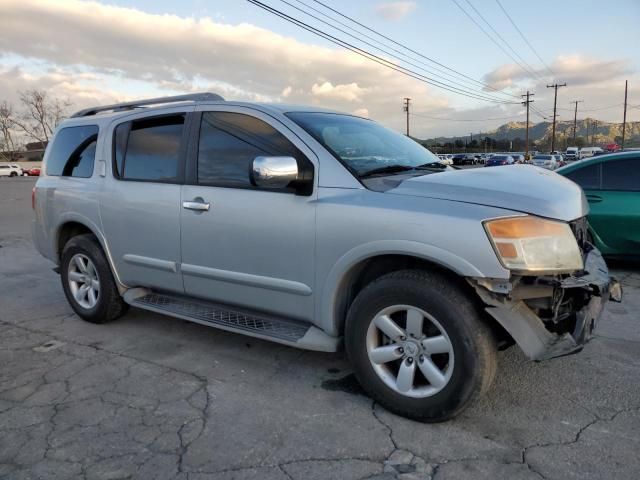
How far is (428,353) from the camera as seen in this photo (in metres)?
2.75

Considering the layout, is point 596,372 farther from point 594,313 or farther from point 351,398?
point 351,398

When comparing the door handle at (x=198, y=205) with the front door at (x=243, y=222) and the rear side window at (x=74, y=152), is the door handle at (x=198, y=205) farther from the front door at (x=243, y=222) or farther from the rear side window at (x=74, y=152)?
the rear side window at (x=74, y=152)

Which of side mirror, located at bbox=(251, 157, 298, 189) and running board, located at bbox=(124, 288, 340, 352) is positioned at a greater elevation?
side mirror, located at bbox=(251, 157, 298, 189)

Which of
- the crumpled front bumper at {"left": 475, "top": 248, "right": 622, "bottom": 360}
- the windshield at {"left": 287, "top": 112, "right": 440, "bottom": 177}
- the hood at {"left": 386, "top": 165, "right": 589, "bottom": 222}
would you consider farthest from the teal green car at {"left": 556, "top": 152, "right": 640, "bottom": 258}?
the crumpled front bumper at {"left": 475, "top": 248, "right": 622, "bottom": 360}

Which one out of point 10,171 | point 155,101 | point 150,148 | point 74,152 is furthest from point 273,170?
point 10,171

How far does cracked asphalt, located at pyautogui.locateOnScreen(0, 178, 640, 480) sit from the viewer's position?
246 cm

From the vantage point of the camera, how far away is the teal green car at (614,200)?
19.5 feet

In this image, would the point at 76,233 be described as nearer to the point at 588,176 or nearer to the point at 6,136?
the point at 588,176

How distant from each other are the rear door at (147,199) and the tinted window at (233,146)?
225 millimetres

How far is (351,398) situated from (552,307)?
1289 millimetres

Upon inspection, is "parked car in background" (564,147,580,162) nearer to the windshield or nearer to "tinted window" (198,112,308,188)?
the windshield

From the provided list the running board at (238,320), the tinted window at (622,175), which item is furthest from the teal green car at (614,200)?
the running board at (238,320)

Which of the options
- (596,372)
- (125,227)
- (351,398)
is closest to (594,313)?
(596,372)

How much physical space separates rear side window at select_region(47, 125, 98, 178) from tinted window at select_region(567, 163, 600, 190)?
18.1 feet
